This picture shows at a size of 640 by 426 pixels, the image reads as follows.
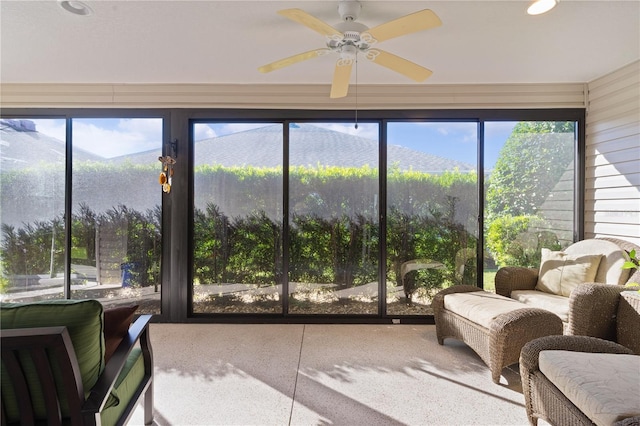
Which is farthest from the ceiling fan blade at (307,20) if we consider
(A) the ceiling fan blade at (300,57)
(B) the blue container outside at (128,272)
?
(B) the blue container outside at (128,272)

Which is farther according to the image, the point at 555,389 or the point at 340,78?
the point at 340,78

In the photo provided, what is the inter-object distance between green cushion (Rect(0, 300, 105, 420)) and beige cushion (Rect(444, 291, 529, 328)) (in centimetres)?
249

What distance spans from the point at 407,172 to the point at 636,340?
7.55ft

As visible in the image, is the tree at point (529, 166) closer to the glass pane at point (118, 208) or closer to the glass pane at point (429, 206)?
the glass pane at point (429, 206)

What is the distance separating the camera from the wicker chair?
1.44 meters

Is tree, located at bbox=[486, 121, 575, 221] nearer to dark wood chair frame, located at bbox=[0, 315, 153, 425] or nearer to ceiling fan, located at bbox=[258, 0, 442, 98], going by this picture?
ceiling fan, located at bbox=[258, 0, 442, 98]

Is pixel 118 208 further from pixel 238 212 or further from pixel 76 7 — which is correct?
pixel 76 7

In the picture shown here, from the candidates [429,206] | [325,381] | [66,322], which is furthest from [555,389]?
→ [429,206]

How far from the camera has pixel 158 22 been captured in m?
2.48

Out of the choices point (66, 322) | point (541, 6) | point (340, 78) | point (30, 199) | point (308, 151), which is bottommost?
point (66, 322)

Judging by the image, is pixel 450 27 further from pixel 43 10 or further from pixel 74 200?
pixel 74 200

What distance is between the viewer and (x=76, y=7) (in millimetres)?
2297

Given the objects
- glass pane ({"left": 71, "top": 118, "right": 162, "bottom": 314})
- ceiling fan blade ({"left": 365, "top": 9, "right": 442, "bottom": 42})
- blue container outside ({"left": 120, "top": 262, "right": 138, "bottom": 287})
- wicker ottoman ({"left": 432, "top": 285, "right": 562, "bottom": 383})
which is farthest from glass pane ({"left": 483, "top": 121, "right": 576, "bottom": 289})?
blue container outside ({"left": 120, "top": 262, "right": 138, "bottom": 287})

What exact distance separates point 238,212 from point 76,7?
2.19 meters
